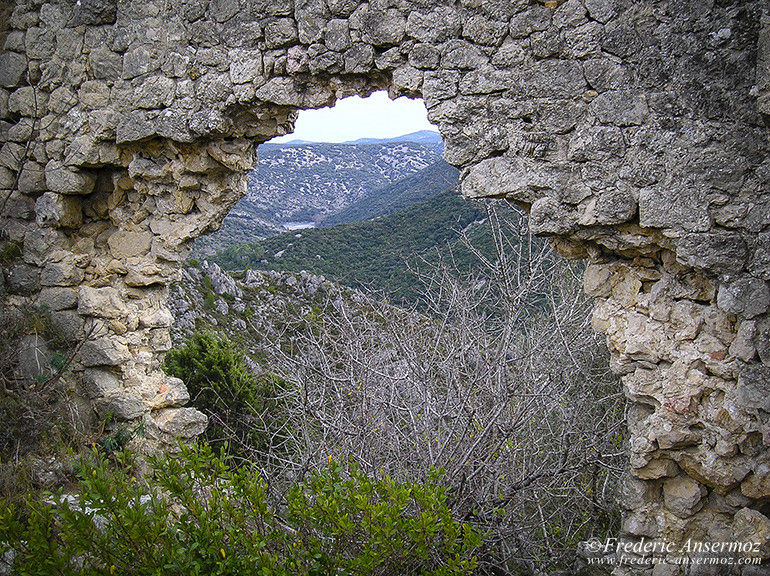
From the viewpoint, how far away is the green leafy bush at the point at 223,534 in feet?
7.43

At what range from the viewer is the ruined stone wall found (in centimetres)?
266

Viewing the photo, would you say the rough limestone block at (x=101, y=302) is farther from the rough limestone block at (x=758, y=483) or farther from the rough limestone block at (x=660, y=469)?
the rough limestone block at (x=758, y=483)

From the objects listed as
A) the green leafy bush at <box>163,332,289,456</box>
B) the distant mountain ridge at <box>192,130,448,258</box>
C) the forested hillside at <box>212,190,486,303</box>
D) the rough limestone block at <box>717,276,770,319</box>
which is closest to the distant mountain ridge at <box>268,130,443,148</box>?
the distant mountain ridge at <box>192,130,448,258</box>

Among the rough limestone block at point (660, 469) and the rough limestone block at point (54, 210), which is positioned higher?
the rough limestone block at point (54, 210)

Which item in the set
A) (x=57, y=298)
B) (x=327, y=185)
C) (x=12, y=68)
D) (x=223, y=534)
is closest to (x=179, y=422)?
(x=57, y=298)

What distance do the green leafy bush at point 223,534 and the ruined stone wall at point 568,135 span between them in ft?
4.13

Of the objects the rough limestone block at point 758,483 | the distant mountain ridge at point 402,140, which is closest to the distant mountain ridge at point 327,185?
the distant mountain ridge at point 402,140

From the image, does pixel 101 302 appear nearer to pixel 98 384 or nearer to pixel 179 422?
pixel 98 384

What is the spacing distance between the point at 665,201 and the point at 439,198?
45.6ft

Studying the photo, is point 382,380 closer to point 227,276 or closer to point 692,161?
point 692,161

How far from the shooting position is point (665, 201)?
2.75m

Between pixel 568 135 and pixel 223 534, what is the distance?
2456 millimetres

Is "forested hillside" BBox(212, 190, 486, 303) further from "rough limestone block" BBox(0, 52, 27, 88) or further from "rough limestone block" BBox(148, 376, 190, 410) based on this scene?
"rough limestone block" BBox(0, 52, 27, 88)

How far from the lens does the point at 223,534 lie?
2381 millimetres
